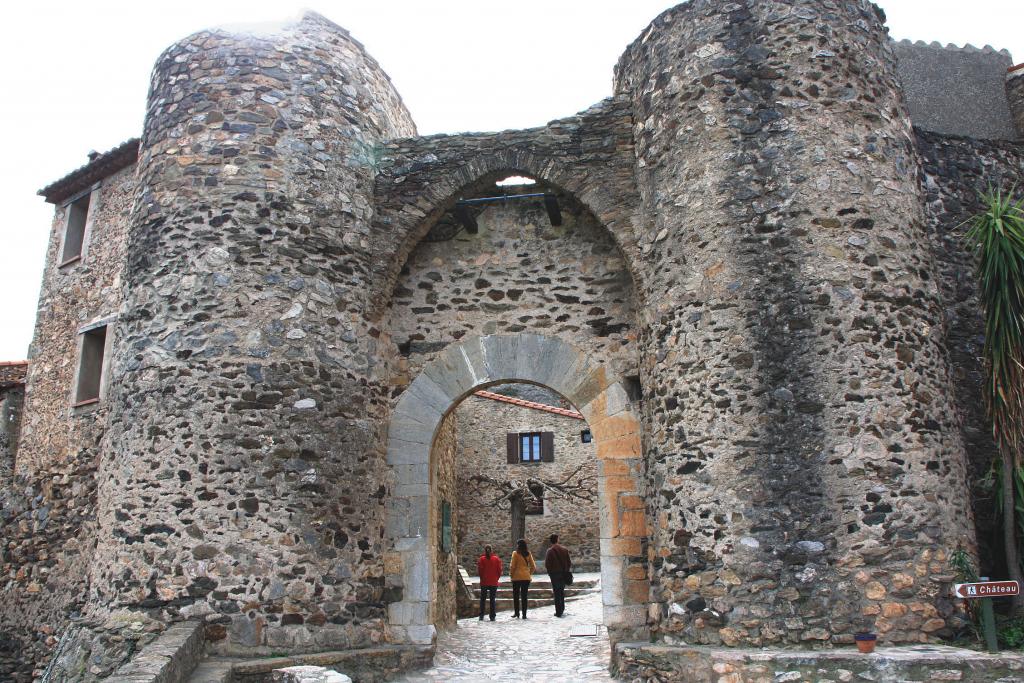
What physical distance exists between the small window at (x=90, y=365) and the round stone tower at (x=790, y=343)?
7617mm

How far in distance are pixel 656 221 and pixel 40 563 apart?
8.82 metres

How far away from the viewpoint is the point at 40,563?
34.5ft

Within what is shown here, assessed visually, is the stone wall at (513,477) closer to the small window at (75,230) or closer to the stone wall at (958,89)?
the small window at (75,230)

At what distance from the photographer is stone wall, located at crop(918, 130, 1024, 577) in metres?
6.87

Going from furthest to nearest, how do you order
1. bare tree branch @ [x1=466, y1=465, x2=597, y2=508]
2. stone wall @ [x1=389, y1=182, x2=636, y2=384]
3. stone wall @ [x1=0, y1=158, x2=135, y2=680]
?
bare tree branch @ [x1=466, y1=465, x2=597, y2=508], stone wall @ [x1=0, y1=158, x2=135, y2=680], stone wall @ [x1=389, y1=182, x2=636, y2=384]

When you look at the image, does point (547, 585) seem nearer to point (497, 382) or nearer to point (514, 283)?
point (497, 382)

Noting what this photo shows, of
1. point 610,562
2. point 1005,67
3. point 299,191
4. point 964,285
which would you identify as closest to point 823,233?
point 964,285

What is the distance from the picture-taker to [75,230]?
12.1m

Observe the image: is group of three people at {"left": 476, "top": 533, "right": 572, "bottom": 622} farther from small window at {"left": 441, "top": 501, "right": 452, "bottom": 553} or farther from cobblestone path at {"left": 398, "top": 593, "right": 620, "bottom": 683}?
small window at {"left": 441, "top": 501, "right": 452, "bottom": 553}

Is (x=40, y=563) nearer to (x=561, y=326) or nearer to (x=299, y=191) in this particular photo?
(x=299, y=191)

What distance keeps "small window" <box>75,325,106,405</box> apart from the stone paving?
5.69 metres

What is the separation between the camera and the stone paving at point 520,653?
6932mm

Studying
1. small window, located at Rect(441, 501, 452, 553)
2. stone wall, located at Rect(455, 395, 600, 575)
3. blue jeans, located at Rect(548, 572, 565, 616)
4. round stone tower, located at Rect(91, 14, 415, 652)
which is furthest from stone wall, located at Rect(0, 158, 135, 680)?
stone wall, located at Rect(455, 395, 600, 575)

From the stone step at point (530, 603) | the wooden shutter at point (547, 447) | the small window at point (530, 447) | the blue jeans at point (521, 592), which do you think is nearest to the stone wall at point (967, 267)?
the blue jeans at point (521, 592)
